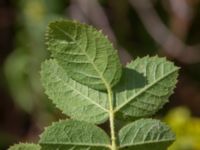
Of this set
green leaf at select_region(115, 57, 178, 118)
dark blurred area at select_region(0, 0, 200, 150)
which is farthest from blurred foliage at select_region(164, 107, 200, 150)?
green leaf at select_region(115, 57, 178, 118)

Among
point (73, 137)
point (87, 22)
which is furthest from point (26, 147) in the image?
point (87, 22)

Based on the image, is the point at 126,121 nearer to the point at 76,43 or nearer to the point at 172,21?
the point at 76,43

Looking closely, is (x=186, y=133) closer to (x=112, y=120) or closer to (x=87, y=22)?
(x=112, y=120)

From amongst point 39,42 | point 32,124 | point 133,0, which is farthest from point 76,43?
point 133,0

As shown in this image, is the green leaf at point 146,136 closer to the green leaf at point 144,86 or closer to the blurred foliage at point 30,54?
the green leaf at point 144,86

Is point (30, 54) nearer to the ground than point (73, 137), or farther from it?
farther from it

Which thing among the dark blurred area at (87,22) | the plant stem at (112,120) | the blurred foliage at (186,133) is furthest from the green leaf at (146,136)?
the dark blurred area at (87,22)
